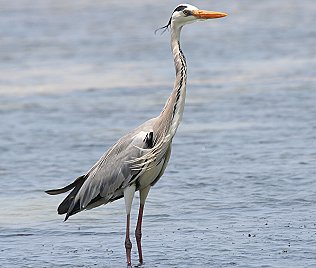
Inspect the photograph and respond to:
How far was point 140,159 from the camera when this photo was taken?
7926 millimetres

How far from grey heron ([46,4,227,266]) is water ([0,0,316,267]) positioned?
0.42 metres

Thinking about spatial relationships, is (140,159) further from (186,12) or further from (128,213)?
(186,12)

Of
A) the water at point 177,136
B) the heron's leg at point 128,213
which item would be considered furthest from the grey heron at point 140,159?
the water at point 177,136

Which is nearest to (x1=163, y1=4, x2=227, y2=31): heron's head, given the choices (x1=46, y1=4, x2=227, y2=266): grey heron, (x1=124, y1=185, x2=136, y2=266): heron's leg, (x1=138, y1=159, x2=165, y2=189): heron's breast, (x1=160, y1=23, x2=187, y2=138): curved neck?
(x1=46, y1=4, x2=227, y2=266): grey heron

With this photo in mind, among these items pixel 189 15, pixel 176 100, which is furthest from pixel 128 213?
pixel 189 15

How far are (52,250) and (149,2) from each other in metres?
21.1

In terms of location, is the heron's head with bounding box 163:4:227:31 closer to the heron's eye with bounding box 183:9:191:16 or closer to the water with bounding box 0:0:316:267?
the heron's eye with bounding box 183:9:191:16

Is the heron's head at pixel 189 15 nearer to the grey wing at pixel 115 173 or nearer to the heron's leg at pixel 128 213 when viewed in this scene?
the grey wing at pixel 115 173

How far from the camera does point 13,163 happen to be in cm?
1157

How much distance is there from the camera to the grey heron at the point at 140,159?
7863 millimetres

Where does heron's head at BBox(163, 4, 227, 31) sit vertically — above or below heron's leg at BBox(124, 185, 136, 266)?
above

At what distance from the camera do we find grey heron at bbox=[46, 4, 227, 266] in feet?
25.8

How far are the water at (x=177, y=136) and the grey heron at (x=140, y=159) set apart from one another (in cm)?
42

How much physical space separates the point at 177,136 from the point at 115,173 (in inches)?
188
